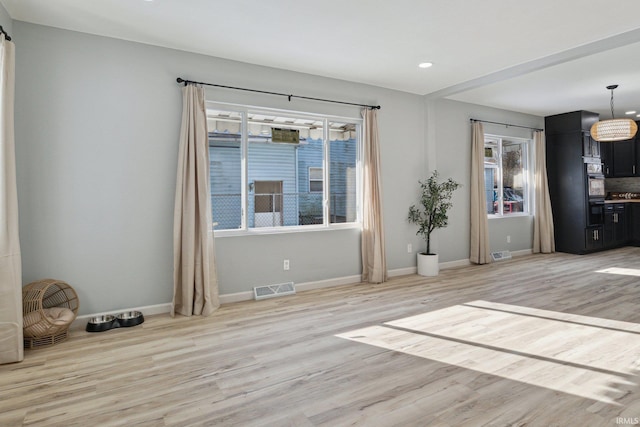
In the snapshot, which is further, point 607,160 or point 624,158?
point 607,160

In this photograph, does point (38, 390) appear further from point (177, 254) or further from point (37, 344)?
point (177, 254)

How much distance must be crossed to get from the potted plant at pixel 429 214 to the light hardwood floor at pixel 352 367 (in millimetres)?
1255

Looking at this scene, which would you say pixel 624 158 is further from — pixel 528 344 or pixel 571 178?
pixel 528 344

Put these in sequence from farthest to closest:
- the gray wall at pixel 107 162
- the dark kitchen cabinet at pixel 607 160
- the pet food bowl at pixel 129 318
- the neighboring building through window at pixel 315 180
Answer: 1. the dark kitchen cabinet at pixel 607 160
2. the neighboring building through window at pixel 315 180
3. the pet food bowl at pixel 129 318
4. the gray wall at pixel 107 162

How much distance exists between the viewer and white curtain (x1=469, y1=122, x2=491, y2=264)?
6.23m

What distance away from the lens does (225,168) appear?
14.1 feet

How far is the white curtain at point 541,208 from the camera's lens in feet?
23.7

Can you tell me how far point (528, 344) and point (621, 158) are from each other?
24.9 ft

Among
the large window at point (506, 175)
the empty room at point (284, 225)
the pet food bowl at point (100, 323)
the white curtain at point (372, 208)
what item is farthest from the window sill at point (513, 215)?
the pet food bowl at point (100, 323)

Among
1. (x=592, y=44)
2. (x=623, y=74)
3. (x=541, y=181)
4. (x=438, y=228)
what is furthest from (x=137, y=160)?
(x=541, y=181)

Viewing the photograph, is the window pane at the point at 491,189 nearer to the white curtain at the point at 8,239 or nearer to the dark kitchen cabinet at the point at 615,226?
the dark kitchen cabinet at the point at 615,226

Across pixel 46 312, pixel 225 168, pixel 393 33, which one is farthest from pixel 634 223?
pixel 46 312

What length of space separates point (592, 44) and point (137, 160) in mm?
4851

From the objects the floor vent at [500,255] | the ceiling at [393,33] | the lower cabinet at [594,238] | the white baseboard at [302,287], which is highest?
the ceiling at [393,33]
